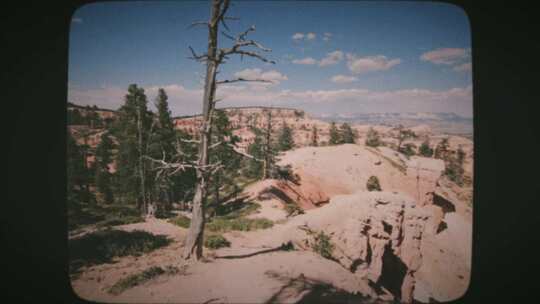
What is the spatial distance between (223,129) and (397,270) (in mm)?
8327

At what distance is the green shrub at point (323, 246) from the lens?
4577 mm

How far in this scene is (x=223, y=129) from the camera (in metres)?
9.06

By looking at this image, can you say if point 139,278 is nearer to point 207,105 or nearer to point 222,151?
point 207,105

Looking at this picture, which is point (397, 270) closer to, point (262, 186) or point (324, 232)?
point (324, 232)

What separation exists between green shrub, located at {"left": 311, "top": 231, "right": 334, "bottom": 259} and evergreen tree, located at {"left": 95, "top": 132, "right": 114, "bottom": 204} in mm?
9195

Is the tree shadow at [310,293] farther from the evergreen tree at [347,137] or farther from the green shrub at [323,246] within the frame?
the evergreen tree at [347,137]

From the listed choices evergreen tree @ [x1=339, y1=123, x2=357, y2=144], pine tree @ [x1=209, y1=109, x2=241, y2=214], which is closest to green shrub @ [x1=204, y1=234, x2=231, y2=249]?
pine tree @ [x1=209, y1=109, x2=241, y2=214]

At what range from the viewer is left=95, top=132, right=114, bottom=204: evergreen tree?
28.1 feet

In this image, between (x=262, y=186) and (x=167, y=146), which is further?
(x=262, y=186)

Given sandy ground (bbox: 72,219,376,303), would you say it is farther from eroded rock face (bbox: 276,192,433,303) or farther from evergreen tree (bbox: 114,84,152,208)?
evergreen tree (bbox: 114,84,152,208)

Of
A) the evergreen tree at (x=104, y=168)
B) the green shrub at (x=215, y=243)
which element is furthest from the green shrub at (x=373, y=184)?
the evergreen tree at (x=104, y=168)

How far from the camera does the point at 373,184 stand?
11.7m
